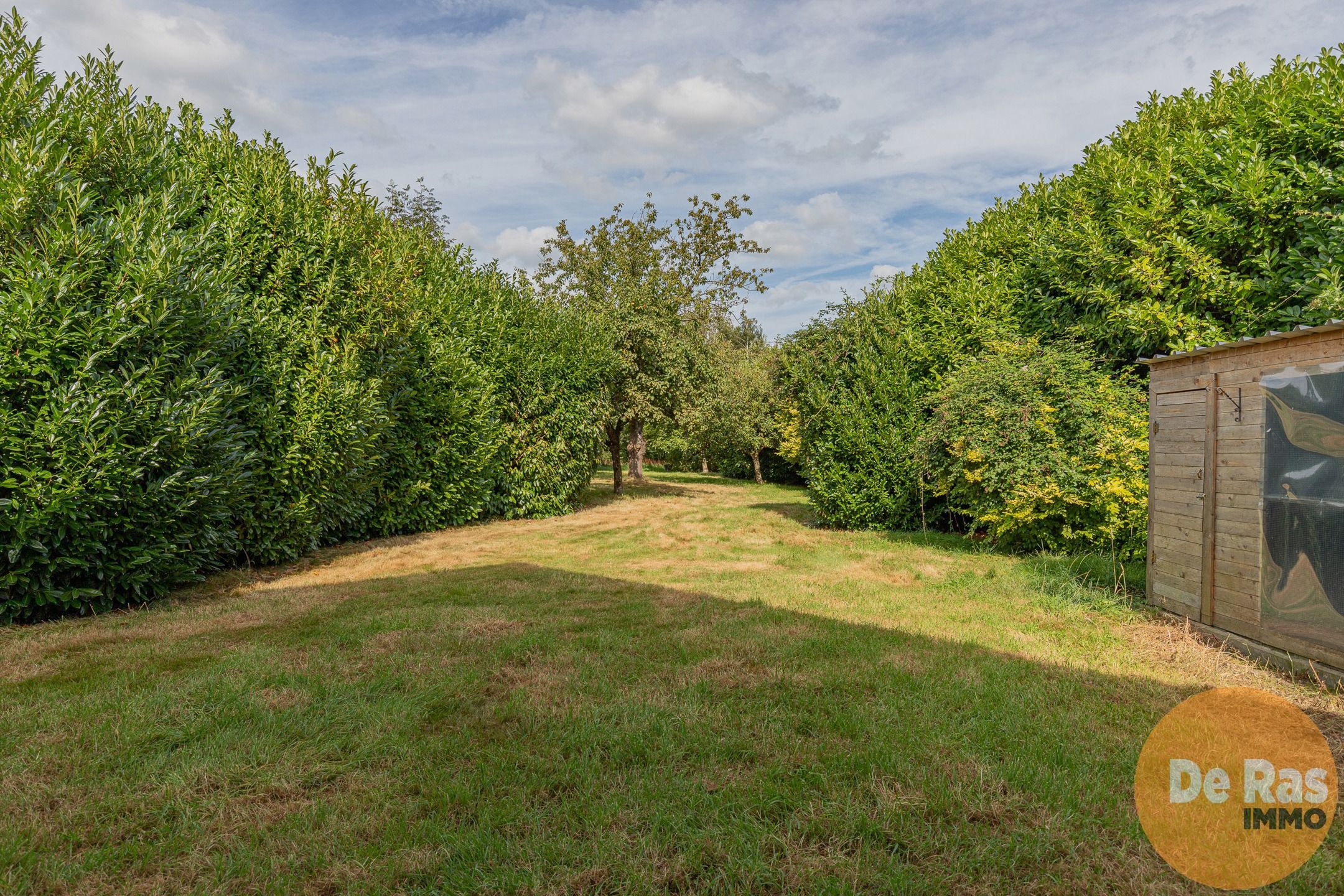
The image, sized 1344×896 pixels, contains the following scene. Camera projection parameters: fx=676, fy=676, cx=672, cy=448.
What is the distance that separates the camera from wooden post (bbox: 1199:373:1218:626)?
6.00 meters

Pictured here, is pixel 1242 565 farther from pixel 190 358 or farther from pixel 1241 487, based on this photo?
pixel 190 358

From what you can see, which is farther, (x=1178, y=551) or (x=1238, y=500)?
(x=1178, y=551)

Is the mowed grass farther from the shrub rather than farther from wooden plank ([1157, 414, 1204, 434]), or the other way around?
the shrub

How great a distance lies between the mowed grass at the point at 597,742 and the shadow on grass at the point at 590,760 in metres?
0.02

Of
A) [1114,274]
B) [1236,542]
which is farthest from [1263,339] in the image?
[1114,274]

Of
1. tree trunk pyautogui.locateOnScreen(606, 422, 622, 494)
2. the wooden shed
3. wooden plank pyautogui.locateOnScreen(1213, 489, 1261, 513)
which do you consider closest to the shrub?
the wooden shed

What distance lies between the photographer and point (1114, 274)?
10.5 m

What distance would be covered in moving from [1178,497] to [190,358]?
392 inches

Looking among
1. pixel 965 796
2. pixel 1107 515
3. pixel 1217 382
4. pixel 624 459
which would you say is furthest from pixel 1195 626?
pixel 624 459

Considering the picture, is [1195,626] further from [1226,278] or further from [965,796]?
[1226,278]

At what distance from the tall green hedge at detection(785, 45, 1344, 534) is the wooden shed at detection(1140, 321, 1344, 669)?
3360 mm

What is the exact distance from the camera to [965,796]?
3354 millimetres

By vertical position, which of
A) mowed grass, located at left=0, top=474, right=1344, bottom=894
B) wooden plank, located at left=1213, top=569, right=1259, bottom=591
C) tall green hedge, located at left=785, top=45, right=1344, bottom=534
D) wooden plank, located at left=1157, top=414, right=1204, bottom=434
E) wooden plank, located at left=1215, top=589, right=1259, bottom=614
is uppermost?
tall green hedge, located at left=785, top=45, right=1344, bottom=534

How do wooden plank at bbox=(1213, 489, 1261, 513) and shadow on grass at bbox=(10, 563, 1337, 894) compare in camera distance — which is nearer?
shadow on grass at bbox=(10, 563, 1337, 894)
